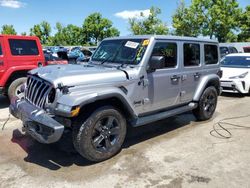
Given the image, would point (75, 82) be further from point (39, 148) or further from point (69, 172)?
point (39, 148)

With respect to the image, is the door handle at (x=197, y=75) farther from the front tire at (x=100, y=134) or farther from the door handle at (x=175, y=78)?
the front tire at (x=100, y=134)

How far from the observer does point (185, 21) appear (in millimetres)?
35531

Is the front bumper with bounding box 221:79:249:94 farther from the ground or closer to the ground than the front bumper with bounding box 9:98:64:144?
closer to the ground

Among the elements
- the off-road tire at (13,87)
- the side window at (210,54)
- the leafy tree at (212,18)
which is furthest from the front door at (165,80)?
the leafy tree at (212,18)

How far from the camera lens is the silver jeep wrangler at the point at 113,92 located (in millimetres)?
3971

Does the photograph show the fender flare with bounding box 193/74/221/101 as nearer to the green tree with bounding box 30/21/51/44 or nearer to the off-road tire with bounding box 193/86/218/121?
the off-road tire with bounding box 193/86/218/121

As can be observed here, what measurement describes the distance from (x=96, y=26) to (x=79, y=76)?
4635cm

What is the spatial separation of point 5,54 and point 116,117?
4772mm

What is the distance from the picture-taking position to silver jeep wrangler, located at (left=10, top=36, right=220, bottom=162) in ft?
13.0

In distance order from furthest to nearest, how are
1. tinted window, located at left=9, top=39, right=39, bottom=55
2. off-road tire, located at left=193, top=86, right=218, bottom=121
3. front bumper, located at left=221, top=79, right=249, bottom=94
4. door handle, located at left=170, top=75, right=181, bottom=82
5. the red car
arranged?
1. front bumper, located at left=221, top=79, right=249, bottom=94
2. tinted window, located at left=9, top=39, right=39, bottom=55
3. the red car
4. off-road tire, located at left=193, top=86, right=218, bottom=121
5. door handle, located at left=170, top=75, right=181, bottom=82

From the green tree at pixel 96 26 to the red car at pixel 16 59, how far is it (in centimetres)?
4159

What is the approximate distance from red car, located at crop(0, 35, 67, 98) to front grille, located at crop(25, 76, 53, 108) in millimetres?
3084

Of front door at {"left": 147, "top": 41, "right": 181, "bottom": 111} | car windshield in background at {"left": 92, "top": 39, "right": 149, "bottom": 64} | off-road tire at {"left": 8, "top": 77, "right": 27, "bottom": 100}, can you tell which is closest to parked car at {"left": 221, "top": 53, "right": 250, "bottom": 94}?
front door at {"left": 147, "top": 41, "right": 181, "bottom": 111}

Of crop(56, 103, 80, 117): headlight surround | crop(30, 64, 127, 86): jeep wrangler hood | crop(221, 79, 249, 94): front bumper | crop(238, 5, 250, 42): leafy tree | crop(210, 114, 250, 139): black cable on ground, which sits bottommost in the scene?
crop(210, 114, 250, 139): black cable on ground
